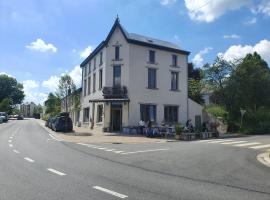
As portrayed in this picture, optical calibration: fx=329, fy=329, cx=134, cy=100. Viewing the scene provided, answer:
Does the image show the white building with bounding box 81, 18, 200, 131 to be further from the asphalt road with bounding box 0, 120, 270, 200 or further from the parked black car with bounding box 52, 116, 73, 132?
the asphalt road with bounding box 0, 120, 270, 200

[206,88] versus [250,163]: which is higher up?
[206,88]

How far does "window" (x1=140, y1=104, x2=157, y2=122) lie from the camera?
34125mm

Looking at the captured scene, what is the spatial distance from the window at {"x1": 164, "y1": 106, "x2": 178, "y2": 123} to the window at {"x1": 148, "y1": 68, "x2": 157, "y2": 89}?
2.83m

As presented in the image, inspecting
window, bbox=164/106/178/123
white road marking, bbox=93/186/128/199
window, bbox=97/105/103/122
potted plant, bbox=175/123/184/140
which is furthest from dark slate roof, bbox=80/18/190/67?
Answer: white road marking, bbox=93/186/128/199

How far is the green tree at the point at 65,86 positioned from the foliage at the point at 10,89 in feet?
240

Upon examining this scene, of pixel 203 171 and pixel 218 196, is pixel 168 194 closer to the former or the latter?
pixel 218 196

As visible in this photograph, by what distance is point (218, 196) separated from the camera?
7.10 metres

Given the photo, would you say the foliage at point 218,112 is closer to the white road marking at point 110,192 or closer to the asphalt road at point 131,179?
the asphalt road at point 131,179

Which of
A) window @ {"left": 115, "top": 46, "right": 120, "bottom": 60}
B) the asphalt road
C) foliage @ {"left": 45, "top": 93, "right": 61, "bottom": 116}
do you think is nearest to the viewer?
the asphalt road

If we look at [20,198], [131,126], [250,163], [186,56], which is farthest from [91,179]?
[186,56]

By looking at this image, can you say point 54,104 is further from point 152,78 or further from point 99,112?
point 152,78

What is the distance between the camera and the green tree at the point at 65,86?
42.2 m

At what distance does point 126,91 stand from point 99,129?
5.63m

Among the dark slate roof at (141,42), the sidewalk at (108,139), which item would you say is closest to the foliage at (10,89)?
the dark slate roof at (141,42)
